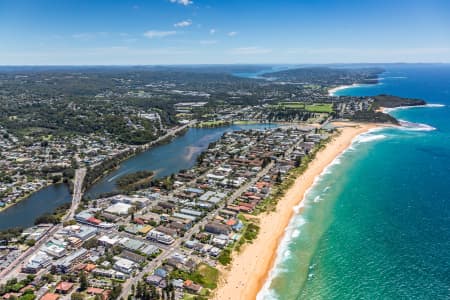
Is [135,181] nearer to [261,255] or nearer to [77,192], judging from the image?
[77,192]

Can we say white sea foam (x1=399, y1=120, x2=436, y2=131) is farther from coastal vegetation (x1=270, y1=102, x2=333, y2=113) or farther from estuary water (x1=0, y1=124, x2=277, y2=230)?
estuary water (x1=0, y1=124, x2=277, y2=230)

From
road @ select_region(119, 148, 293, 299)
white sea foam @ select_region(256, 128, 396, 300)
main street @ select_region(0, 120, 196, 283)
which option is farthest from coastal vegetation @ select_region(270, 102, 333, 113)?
main street @ select_region(0, 120, 196, 283)

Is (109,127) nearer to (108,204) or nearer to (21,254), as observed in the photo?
(108,204)

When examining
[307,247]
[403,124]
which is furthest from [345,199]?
[403,124]

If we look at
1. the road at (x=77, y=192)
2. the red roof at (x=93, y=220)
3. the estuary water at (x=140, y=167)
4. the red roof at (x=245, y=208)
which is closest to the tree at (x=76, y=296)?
the red roof at (x=93, y=220)

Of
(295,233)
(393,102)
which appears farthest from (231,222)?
(393,102)

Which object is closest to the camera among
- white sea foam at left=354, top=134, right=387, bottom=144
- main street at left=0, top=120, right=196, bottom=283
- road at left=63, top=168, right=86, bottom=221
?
main street at left=0, top=120, right=196, bottom=283

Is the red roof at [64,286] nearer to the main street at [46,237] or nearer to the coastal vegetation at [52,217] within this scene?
the main street at [46,237]
